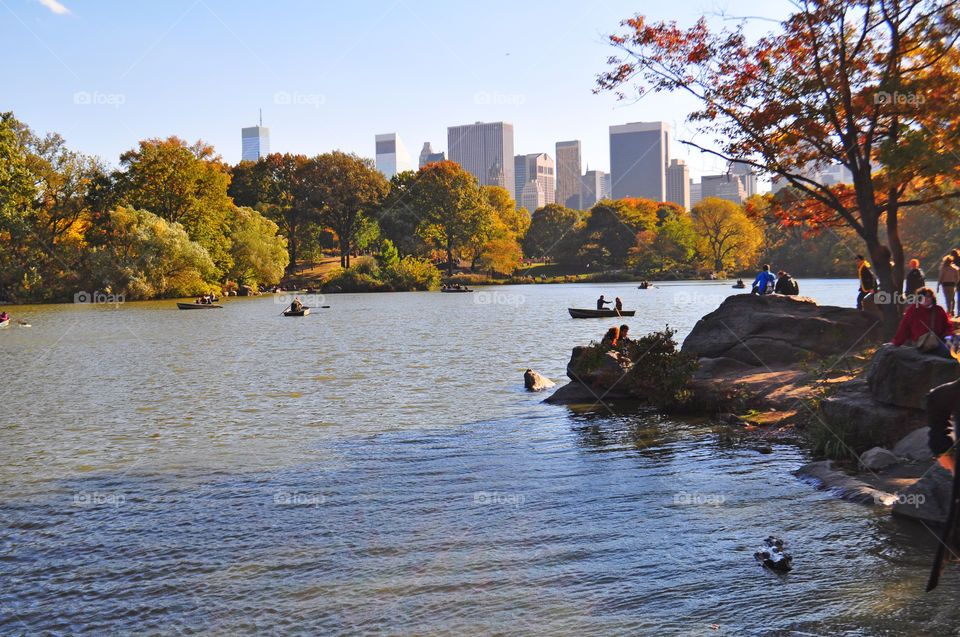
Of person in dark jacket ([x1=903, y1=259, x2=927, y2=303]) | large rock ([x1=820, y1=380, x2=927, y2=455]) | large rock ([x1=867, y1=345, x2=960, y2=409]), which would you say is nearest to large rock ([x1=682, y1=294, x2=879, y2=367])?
person in dark jacket ([x1=903, y1=259, x2=927, y2=303])

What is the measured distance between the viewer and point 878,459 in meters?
11.6

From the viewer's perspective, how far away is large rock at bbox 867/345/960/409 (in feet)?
38.9

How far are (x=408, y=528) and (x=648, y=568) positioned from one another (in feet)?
10.5

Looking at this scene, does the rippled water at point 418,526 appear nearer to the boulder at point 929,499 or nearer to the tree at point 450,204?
the boulder at point 929,499

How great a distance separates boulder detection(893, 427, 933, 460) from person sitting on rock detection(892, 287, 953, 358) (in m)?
1.42

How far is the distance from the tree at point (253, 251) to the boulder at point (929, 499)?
85531mm

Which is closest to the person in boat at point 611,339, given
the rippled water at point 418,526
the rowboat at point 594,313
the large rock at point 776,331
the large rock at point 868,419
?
the large rock at point 776,331

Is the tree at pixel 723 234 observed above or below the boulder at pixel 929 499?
above

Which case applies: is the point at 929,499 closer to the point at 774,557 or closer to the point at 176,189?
the point at 774,557

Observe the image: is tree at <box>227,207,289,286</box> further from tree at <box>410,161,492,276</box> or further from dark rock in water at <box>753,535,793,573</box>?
dark rock in water at <box>753,535,793,573</box>

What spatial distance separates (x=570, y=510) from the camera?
34.3ft

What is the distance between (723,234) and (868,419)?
11722 cm

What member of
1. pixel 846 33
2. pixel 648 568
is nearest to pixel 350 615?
pixel 648 568

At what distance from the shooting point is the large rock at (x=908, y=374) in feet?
38.9
